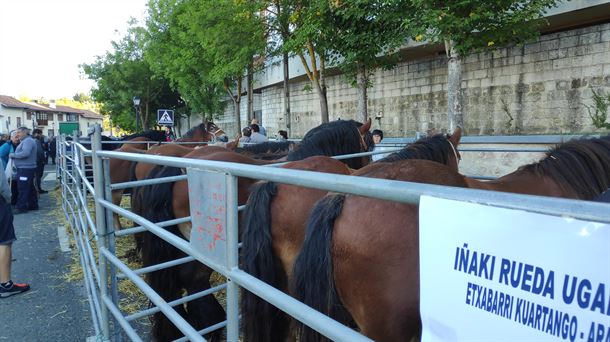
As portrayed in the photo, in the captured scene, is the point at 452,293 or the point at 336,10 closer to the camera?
the point at 452,293

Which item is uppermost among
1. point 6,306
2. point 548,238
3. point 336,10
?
point 336,10

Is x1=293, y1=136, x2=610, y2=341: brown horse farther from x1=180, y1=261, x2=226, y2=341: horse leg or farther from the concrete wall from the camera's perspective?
the concrete wall

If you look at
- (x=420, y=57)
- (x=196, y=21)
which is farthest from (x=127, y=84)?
(x=420, y=57)

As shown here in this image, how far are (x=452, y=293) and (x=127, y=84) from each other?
3596 cm

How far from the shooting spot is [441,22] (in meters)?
8.16

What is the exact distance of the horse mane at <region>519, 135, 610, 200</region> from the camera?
9.30 feet

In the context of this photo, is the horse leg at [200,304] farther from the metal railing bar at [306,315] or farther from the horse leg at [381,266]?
the metal railing bar at [306,315]

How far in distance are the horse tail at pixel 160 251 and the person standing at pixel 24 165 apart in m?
7.04

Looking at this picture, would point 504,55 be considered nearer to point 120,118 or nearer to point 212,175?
point 212,175

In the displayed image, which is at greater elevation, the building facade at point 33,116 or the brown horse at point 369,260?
the building facade at point 33,116

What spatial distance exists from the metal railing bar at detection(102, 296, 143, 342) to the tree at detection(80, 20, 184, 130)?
31.9m

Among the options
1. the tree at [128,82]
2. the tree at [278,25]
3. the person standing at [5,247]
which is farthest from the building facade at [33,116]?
the person standing at [5,247]

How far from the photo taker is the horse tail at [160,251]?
3.33 metres

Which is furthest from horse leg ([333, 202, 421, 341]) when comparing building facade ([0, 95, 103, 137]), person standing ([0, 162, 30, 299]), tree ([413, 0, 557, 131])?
building facade ([0, 95, 103, 137])
